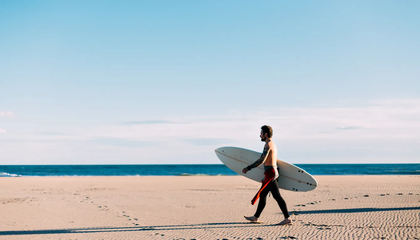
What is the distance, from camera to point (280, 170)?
7.62 metres

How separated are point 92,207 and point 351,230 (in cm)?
626

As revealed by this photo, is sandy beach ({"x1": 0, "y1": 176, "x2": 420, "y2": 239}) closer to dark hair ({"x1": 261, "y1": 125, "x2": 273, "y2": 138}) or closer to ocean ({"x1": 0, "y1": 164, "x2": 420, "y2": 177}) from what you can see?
dark hair ({"x1": 261, "y1": 125, "x2": 273, "y2": 138})

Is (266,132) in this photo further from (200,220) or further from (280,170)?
(200,220)

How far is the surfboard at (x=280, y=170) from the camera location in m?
7.52

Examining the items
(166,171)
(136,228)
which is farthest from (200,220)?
(166,171)

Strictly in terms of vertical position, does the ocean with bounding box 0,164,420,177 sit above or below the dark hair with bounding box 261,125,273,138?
below

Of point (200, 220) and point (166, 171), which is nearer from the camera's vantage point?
point (200, 220)

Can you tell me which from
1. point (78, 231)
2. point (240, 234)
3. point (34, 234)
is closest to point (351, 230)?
point (240, 234)

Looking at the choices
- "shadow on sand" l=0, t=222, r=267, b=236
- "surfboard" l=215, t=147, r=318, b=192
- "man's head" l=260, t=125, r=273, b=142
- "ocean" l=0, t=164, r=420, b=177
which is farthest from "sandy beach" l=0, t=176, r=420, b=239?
"ocean" l=0, t=164, r=420, b=177

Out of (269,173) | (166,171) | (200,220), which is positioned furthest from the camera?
(166,171)

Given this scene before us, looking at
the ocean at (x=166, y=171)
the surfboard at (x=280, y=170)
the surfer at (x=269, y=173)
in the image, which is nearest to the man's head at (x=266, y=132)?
the surfer at (x=269, y=173)

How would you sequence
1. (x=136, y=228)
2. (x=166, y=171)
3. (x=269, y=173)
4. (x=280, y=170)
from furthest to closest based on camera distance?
(x=166, y=171)
(x=280, y=170)
(x=136, y=228)
(x=269, y=173)

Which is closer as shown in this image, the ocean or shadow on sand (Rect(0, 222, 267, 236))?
shadow on sand (Rect(0, 222, 267, 236))

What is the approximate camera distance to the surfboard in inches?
296
